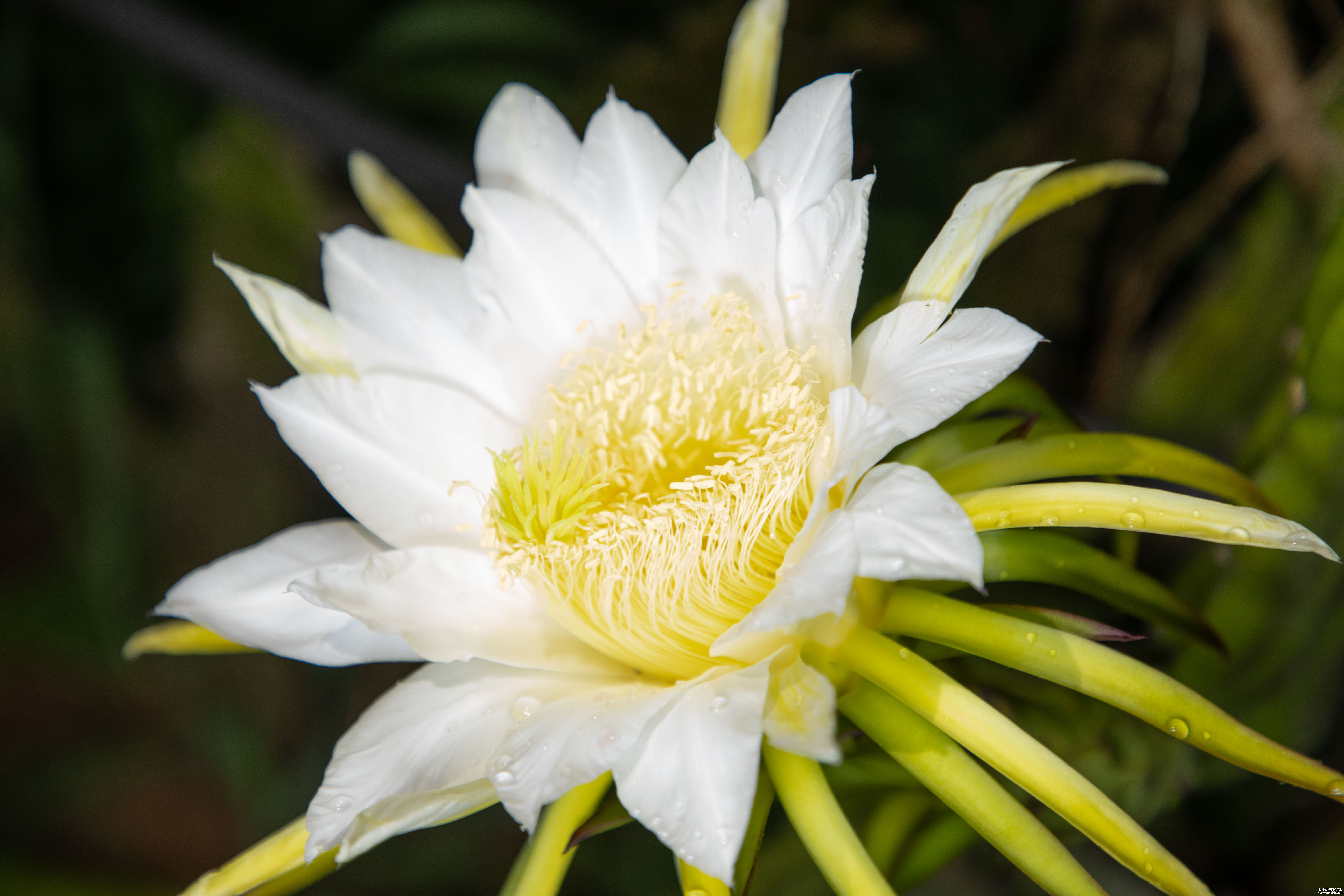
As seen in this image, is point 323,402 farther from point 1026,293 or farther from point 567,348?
point 1026,293

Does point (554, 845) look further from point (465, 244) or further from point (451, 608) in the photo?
point (465, 244)

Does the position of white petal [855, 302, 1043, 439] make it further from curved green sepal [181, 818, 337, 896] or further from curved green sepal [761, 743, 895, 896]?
curved green sepal [181, 818, 337, 896]

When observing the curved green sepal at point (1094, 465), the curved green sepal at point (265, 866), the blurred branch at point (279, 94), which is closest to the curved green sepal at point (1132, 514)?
the curved green sepal at point (1094, 465)

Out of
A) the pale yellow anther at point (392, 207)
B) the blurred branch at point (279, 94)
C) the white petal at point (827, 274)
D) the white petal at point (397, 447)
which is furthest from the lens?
the blurred branch at point (279, 94)

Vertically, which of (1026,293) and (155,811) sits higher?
(1026,293)

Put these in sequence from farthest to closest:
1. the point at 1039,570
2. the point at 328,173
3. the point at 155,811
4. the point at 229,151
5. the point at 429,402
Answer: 1. the point at 155,811
2. the point at 328,173
3. the point at 229,151
4. the point at 429,402
5. the point at 1039,570

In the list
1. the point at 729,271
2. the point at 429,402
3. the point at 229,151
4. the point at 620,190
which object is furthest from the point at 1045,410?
the point at 229,151

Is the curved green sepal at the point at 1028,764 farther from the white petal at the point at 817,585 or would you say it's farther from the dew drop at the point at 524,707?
the dew drop at the point at 524,707
